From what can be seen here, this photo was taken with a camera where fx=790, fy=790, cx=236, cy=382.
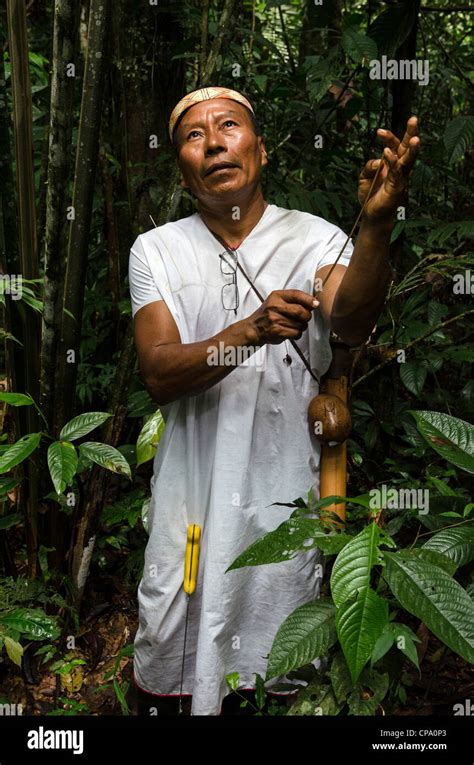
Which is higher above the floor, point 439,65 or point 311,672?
point 439,65

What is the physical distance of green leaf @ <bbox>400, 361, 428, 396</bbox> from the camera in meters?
2.64

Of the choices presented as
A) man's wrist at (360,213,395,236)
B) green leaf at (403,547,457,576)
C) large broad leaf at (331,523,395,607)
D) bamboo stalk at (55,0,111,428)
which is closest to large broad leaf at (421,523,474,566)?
green leaf at (403,547,457,576)

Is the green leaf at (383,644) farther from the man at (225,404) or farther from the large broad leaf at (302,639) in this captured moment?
the man at (225,404)

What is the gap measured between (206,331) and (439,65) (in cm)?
275

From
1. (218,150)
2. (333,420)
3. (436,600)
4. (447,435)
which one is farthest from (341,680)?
(218,150)

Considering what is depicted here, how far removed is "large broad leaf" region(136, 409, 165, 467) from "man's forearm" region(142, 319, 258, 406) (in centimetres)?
63

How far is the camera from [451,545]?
139 cm

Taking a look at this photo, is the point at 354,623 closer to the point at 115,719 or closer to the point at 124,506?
the point at 115,719

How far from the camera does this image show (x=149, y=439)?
2438 millimetres

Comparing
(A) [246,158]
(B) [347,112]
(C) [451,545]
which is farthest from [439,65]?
(C) [451,545]

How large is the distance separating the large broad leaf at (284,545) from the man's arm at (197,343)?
1.33 ft

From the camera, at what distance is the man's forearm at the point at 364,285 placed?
1535mm

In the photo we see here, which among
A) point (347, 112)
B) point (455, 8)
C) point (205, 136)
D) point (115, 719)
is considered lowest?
point (115, 719)

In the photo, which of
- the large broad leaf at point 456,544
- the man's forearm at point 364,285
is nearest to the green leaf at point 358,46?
the man's forearm at point 364,285
